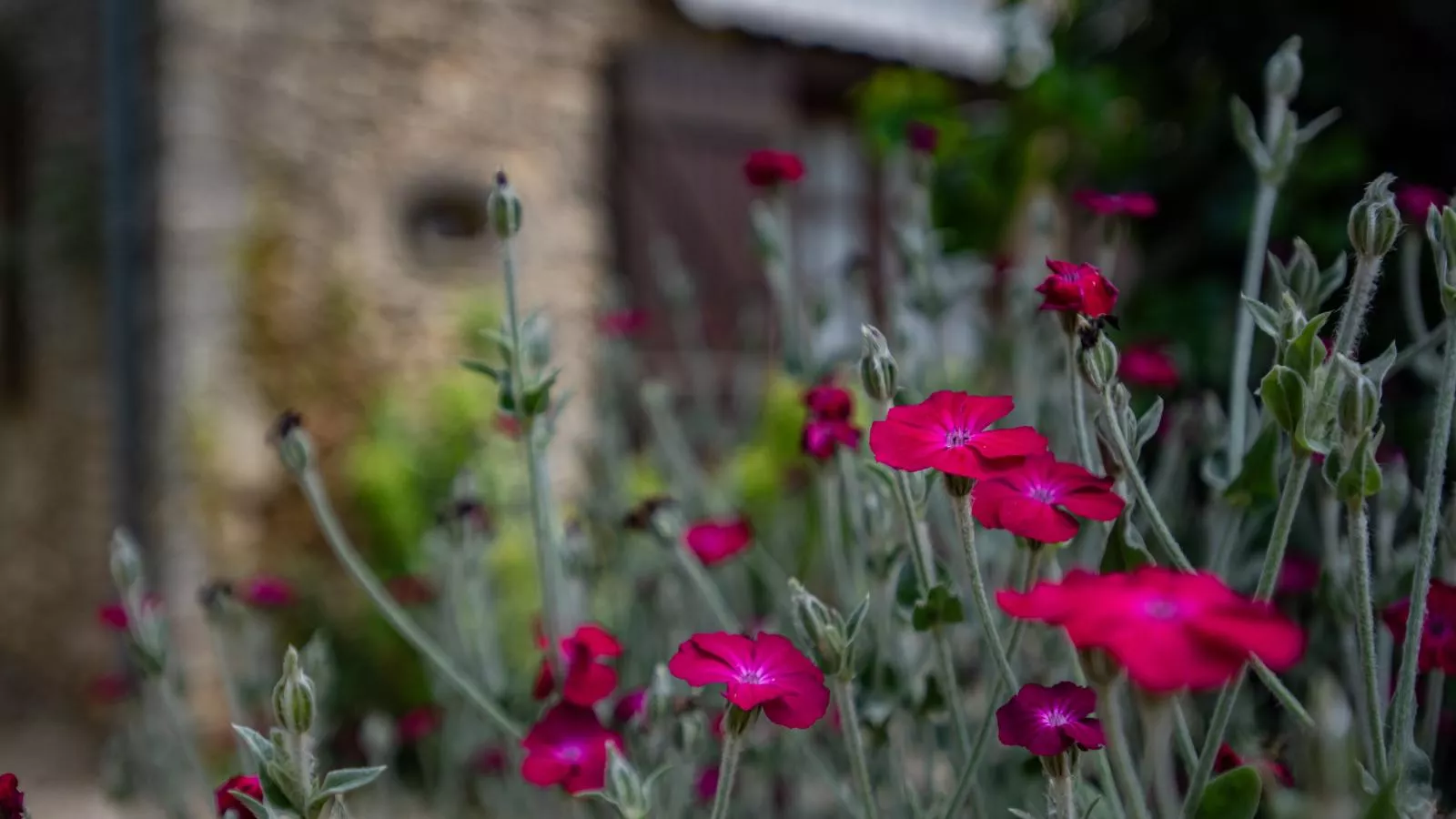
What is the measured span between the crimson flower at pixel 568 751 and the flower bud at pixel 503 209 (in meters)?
0.40

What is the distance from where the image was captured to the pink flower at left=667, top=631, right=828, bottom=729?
28.0 inches

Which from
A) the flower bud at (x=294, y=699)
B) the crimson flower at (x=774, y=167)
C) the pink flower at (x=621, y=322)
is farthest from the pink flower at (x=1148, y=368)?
the flower bud at (x=294, y=699)

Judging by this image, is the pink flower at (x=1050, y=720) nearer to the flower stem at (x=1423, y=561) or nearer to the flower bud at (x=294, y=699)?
the flower stem at (x=1423, y=561)

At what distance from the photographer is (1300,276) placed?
97cm

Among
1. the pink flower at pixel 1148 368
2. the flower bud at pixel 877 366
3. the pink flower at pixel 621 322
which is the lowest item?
the pink flower at pixel 621 322

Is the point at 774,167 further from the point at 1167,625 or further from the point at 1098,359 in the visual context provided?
the point at 1167,625

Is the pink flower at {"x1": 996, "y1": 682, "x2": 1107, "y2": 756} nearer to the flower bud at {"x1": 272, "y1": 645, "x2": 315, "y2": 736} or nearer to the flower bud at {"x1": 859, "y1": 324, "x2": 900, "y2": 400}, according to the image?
the flower bud at {"x1": 859, "y1": 324, "x2": 900, "y2": 400}

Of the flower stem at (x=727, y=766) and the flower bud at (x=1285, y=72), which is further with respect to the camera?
the flower bud at (x=1285, y=72)

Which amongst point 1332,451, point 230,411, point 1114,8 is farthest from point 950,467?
point 230,411

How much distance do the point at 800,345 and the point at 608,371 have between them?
51 centimetres

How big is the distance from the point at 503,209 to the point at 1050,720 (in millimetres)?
594

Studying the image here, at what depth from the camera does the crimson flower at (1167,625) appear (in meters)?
0.45

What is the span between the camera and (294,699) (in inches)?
27.6

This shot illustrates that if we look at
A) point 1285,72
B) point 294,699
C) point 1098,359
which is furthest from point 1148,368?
point 294,699
